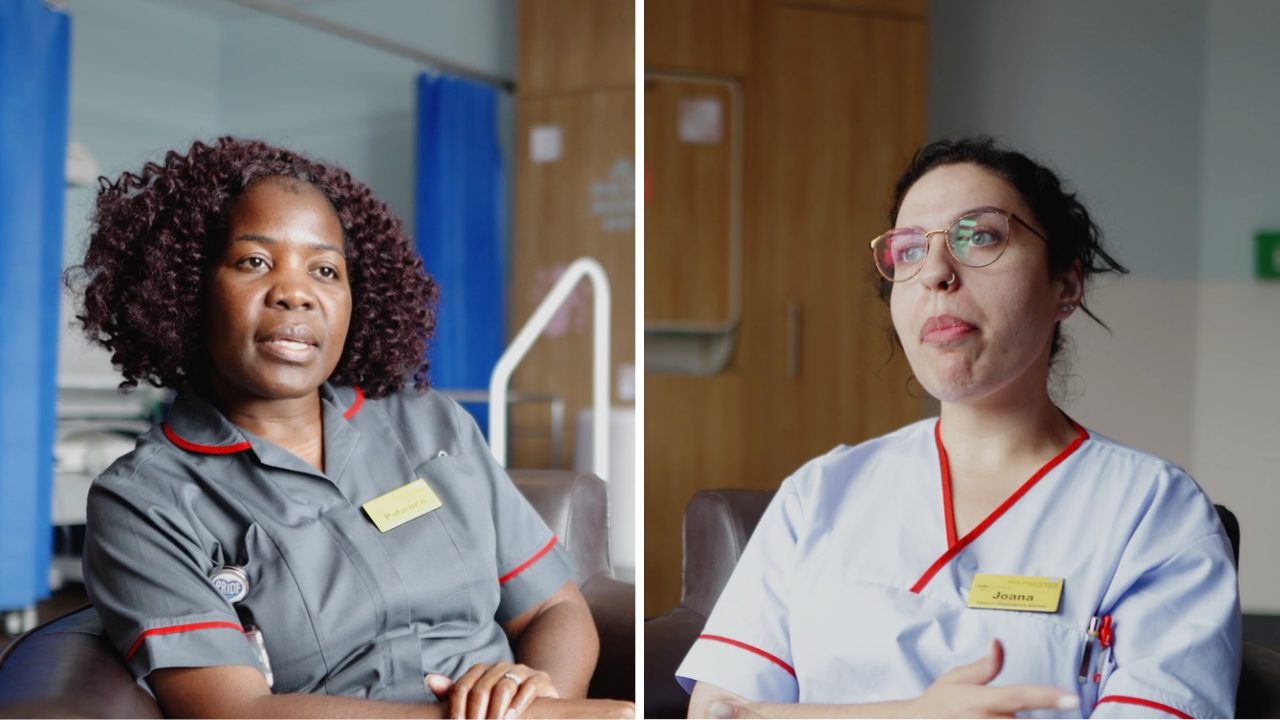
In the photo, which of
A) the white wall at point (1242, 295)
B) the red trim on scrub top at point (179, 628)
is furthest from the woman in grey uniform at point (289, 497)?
the white wall at point (1242, 295)

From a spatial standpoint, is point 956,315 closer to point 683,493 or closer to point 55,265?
point 683,493

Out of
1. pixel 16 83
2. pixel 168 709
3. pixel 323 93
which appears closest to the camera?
pixel 168 709

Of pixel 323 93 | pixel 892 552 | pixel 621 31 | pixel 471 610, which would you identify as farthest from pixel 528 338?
pixel 323 93

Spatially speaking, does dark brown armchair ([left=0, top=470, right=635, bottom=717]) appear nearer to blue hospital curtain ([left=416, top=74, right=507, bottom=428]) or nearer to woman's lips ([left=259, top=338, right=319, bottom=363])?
woman's lips ([left=259, top=338, right=319, bottom=363])

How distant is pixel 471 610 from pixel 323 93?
17.8 ft

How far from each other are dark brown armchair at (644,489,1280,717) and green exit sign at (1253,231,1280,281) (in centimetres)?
97

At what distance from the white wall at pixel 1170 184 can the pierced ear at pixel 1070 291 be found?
0.19 m

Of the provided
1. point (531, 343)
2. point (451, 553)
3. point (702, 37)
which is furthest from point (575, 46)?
point (451, 553)

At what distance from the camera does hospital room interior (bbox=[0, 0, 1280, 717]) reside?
192cm

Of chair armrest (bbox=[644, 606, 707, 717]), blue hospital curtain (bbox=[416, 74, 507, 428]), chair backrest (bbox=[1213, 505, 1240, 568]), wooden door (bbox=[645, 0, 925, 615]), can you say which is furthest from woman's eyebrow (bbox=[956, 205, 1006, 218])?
blue hospital curtain (bbox=[416, 74, 507, 428])

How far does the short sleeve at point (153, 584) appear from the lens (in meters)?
1.38

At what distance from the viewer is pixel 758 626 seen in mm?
1638

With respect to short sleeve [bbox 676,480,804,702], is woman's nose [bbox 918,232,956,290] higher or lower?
higher

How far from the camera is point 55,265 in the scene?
379 cm
